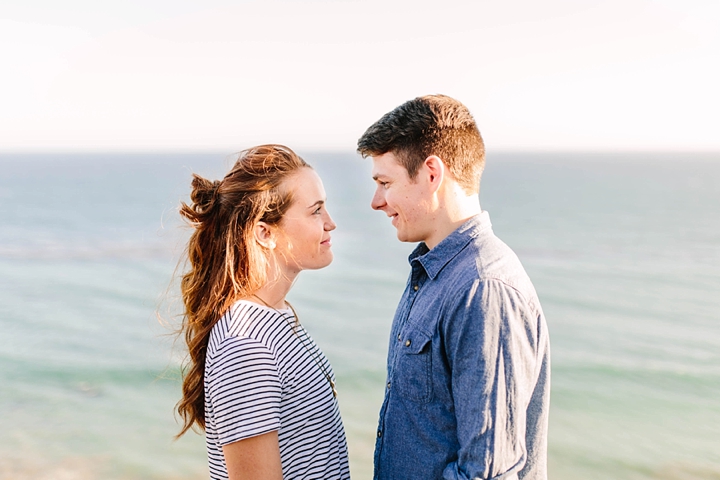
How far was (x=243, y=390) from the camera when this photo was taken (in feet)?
7.29

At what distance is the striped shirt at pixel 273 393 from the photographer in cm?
222

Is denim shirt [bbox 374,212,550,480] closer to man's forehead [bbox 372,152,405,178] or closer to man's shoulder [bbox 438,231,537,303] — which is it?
man's shoulder [bbox 438,231,537,303]

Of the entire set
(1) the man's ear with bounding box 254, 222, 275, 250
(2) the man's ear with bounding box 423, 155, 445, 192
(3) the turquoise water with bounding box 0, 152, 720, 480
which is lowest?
(3) the turquoise water with bounding box 0, 152, 720, 480

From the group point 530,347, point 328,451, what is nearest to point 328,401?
point 328,451

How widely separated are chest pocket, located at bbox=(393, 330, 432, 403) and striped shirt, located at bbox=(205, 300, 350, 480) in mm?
367

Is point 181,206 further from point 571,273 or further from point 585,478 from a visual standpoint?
point 571,273

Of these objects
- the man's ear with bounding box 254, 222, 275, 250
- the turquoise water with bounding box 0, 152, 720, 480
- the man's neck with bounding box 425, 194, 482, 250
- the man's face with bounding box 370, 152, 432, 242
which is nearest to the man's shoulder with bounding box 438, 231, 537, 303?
the man's neck with bounding box 425, 194, 482, 250

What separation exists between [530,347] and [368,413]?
7.15m

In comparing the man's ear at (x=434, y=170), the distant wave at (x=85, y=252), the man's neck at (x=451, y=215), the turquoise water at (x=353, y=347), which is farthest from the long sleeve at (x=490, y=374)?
the distant wave at (x=85, y=252)

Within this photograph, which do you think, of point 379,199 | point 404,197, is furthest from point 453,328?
point 379,199

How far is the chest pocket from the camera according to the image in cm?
230

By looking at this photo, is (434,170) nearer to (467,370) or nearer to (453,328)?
(453,328)

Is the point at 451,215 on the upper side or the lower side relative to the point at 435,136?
lower

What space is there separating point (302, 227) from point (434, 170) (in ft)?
2.22
